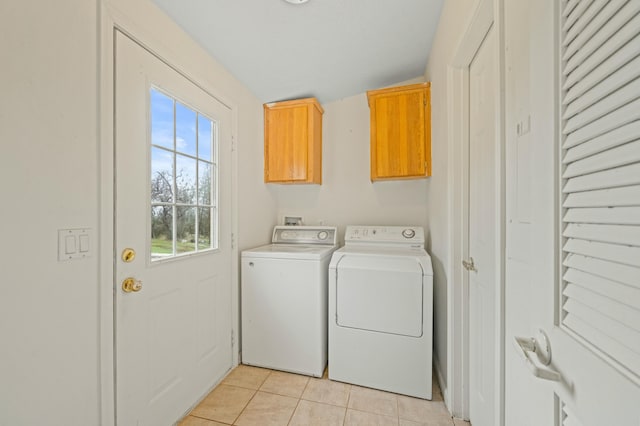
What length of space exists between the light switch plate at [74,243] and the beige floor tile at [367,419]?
1.63 metres

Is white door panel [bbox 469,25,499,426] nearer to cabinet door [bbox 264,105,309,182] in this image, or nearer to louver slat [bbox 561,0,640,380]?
louver slat [bbox 561,0,640,380]

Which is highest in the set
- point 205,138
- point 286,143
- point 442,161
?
point 286,143

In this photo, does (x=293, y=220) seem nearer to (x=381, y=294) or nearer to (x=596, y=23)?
(x=381, y=294)

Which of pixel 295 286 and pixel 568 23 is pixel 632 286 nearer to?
pixel 568 23

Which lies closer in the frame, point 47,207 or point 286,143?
point 47,207

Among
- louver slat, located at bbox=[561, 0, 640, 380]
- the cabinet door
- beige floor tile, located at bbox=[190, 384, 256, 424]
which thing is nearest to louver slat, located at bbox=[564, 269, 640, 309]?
louver slat, located at bbox=[561, 0, 640, 380]

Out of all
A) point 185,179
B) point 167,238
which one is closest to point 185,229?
point 167,238

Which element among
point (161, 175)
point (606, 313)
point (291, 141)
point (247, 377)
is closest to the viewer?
point (606, 313)

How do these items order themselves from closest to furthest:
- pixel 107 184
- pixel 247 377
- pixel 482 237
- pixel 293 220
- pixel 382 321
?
pixel 107 184 < pixel 482 237 < pixel 382 321 < pixel 247 377 < pixel 293 220

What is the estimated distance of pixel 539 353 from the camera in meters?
0.59

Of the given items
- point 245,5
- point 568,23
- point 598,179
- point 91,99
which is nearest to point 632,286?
point 598,179

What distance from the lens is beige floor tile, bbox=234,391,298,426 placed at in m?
1.47

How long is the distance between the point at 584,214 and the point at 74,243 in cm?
157

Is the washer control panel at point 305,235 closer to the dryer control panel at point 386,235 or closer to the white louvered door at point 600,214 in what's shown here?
the dryer control panel at point 386,235
